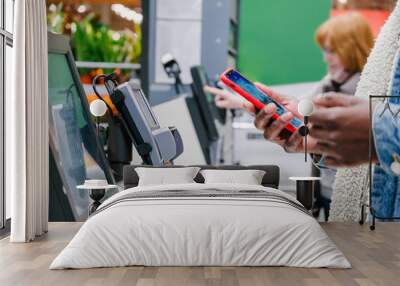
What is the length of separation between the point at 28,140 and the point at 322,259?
8.29 feet

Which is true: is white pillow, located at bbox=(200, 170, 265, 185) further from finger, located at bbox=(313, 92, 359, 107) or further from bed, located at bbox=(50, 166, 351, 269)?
bed, located at bbox=(50, 166, 351, 269)

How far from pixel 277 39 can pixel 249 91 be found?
24.0 inches

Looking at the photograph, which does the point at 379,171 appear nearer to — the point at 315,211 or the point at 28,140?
the point at 315,211

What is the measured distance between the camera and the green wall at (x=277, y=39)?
667cm

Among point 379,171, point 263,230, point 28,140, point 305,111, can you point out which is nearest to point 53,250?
point 28,140

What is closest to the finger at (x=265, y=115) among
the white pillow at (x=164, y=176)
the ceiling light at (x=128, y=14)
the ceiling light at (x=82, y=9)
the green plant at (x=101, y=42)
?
the white pillow at (x=164, y=176)

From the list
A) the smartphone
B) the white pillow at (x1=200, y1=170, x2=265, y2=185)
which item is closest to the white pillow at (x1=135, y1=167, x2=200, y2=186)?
the white pillow at (x1=200, y1=170, x2=265, y2=185)

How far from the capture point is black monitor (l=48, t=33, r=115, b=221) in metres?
6.32

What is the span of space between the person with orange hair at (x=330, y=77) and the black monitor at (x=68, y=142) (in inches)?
50.8

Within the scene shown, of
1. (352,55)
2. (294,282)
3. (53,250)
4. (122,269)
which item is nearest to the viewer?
(294,282)

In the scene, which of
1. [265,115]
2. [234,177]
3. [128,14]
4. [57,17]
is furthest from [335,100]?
[57,17]

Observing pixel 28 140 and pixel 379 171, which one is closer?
pixel 28 140

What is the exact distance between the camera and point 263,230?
4309mm

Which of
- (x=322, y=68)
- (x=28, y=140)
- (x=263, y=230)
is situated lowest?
(x=263, y=230)
